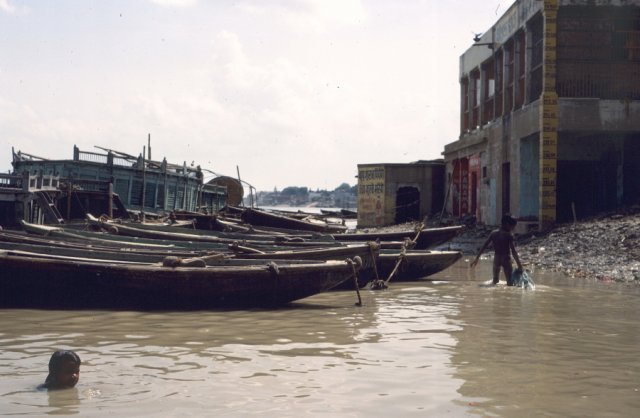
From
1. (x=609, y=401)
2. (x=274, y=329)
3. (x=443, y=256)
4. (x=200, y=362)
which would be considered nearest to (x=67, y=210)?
(x=443, y=256)

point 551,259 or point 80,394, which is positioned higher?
point 551,259

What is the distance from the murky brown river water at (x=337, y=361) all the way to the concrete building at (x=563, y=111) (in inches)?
435

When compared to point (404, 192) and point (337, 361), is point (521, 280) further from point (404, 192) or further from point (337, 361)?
point (404, 192)

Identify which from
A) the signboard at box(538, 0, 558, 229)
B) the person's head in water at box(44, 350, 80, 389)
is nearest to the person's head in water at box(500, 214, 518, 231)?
the signboard at box(538, 0, 558, 229)

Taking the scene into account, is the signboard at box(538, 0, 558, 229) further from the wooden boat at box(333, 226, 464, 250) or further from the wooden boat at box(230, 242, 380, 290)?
the wooden boat at box(230, 242, 380, 290)

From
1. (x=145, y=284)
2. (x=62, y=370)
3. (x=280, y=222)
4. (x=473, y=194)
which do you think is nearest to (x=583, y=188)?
(x=473, y=194)

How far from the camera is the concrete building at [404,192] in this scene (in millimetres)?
33625

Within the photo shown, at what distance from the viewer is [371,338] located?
7.87m

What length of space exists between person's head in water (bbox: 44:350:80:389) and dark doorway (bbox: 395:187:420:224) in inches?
1129

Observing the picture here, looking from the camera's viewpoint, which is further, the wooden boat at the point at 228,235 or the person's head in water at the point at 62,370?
the wooden boat at the point at 228,235

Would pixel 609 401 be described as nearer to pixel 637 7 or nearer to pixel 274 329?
pixel 274 329

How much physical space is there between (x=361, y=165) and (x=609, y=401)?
3013cm

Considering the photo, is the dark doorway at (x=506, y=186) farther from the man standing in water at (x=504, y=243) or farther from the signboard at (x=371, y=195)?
the man standing in water at (x=504, y=243)

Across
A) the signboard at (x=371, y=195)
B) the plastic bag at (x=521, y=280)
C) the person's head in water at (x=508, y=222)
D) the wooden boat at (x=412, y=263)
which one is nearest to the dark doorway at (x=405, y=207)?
the signboard at (x=371, y=195)
